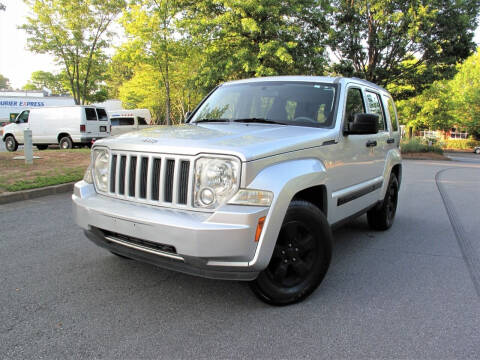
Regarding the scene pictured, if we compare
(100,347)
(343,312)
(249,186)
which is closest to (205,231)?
(249,186)

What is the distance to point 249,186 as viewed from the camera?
2.73 meters

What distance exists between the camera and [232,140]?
Answer: 3.02 meters

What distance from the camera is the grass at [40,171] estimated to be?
7754 mm

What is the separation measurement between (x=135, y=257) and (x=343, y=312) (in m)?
1.67

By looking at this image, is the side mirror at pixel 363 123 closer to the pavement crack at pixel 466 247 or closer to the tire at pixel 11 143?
the pavement crack at pixel 466 247

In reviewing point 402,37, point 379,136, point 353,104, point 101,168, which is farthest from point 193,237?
point 402,37

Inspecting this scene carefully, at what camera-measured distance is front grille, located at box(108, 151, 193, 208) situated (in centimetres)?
283

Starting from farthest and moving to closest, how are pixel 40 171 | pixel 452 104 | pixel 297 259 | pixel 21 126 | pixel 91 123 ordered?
1. pixel 452 104
2. pixel 21 126
3. pixel 91 123
4. pixel 40 171
5. pixel 297 259

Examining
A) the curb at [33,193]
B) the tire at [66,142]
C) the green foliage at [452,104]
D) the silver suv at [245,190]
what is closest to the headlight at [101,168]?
the silver suv at [245,190]

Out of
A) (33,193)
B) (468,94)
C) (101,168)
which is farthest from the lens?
(468,94)

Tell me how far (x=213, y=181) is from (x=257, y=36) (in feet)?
62.1

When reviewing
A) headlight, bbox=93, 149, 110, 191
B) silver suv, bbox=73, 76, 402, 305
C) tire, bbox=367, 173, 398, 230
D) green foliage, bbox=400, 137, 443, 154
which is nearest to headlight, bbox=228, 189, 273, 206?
silver suv, bbox=73, 76, 402, 305

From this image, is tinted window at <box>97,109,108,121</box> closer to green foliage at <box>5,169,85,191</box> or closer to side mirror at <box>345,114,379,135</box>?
green foliage at <box>5,169,85,191</box>

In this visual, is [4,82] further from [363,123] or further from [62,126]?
[363,123]
